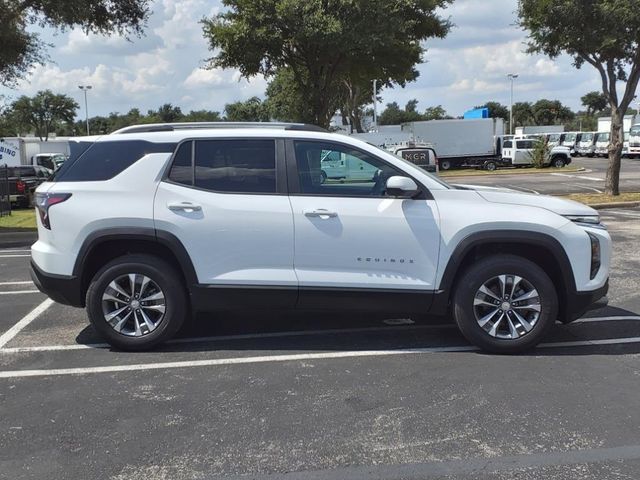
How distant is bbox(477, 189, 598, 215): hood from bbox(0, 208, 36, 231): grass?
478 inches

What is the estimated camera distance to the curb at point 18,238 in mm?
12359

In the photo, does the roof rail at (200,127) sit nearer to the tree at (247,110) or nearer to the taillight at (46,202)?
the taillight at (46,202)

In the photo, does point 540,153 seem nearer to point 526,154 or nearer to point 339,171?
point 526,154

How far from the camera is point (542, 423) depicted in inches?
148

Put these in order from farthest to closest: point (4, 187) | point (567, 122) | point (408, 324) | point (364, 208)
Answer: point (567, 122), point (4, 187), point (408, 324), point (364, 208)

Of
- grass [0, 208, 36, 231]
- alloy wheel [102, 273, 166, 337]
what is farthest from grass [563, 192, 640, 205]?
grass [0, 208, 36, 231]

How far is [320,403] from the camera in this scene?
13.5 ft

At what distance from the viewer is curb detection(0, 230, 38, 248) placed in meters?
12.4

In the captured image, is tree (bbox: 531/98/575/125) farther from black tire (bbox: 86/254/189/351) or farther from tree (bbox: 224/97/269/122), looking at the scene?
black tire (bbox: 86/254/189/351)

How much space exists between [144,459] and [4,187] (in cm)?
1566

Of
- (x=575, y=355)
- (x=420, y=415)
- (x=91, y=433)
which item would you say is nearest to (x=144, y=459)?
(x=91, y=433)

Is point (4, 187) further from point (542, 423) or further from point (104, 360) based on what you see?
point (542, 423)

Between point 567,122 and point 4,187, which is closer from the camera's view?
point 4,187

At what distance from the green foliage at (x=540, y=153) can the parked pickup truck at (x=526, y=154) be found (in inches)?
7.0
